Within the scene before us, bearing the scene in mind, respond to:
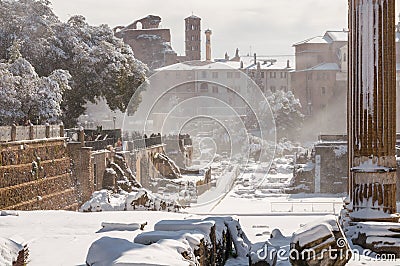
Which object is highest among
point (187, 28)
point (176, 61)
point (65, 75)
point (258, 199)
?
point (187, 28)

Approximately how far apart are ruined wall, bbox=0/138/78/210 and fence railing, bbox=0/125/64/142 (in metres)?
0.13

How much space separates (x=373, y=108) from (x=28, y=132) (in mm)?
10599

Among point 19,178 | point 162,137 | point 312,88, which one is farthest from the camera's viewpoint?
point 312,88

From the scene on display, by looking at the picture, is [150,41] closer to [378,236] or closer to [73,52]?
[73,52]

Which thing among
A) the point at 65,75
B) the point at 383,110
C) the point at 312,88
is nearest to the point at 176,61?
the point at 312,88

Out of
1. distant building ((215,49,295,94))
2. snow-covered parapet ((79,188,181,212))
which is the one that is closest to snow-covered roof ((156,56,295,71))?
distant building ((215,49,295,94))

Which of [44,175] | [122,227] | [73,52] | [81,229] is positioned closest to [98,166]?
[44,175]

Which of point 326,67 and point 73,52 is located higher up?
point 326,67

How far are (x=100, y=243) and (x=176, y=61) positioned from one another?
161 ft

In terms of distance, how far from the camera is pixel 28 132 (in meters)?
15.6

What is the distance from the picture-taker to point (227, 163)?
35.9 meters

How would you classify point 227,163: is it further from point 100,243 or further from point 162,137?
point 100,243

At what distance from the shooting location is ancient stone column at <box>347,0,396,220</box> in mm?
7121

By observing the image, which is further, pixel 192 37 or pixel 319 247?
pixel 192 37
